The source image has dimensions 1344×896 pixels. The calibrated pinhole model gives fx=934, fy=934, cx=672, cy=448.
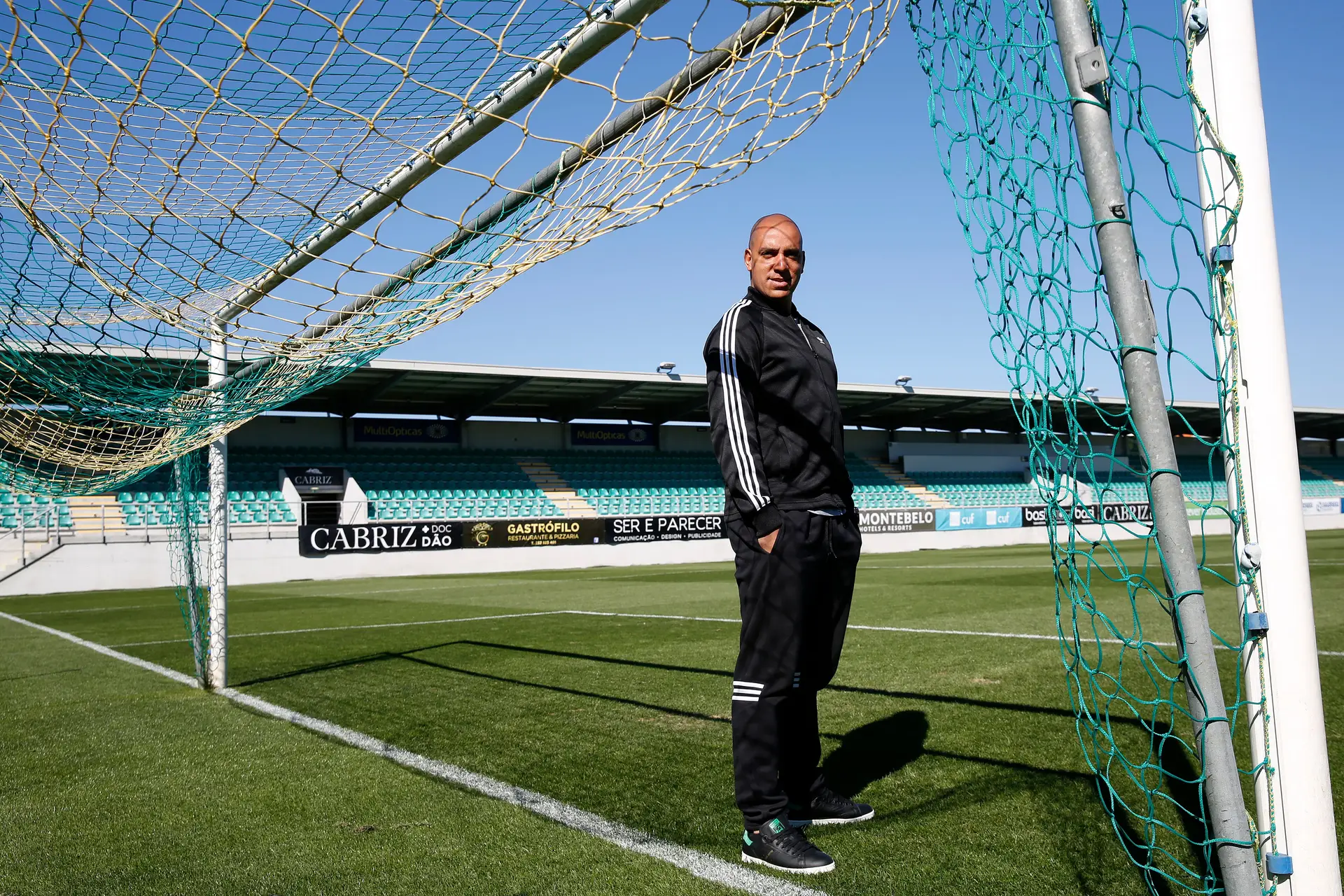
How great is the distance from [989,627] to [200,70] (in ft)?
23.0

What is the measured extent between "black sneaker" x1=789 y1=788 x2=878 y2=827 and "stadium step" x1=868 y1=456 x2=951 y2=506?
3148 centimetres

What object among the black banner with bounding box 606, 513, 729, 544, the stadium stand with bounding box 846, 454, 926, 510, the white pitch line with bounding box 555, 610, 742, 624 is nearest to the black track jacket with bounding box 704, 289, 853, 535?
the white pitch line with bounding box 555, 610, 742, 624

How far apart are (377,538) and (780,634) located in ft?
71.6

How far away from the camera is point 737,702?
8.85ft

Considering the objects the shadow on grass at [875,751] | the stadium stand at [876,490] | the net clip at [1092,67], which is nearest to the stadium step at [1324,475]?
the stadium stand at [876,490]

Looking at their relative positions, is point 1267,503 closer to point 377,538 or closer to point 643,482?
point 377,538

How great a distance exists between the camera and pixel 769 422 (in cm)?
271

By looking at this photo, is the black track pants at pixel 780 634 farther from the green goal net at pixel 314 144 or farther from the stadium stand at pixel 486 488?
the stadium stand at pixel 486 488

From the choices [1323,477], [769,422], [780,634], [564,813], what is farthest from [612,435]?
[1323,477]

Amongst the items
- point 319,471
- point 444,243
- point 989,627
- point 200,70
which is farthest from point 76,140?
point 319,471

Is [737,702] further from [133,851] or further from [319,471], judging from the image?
[319,471]

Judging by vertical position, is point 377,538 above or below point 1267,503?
below

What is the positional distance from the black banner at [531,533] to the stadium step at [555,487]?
237 cm

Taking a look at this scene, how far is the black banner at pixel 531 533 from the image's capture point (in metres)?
24.0
